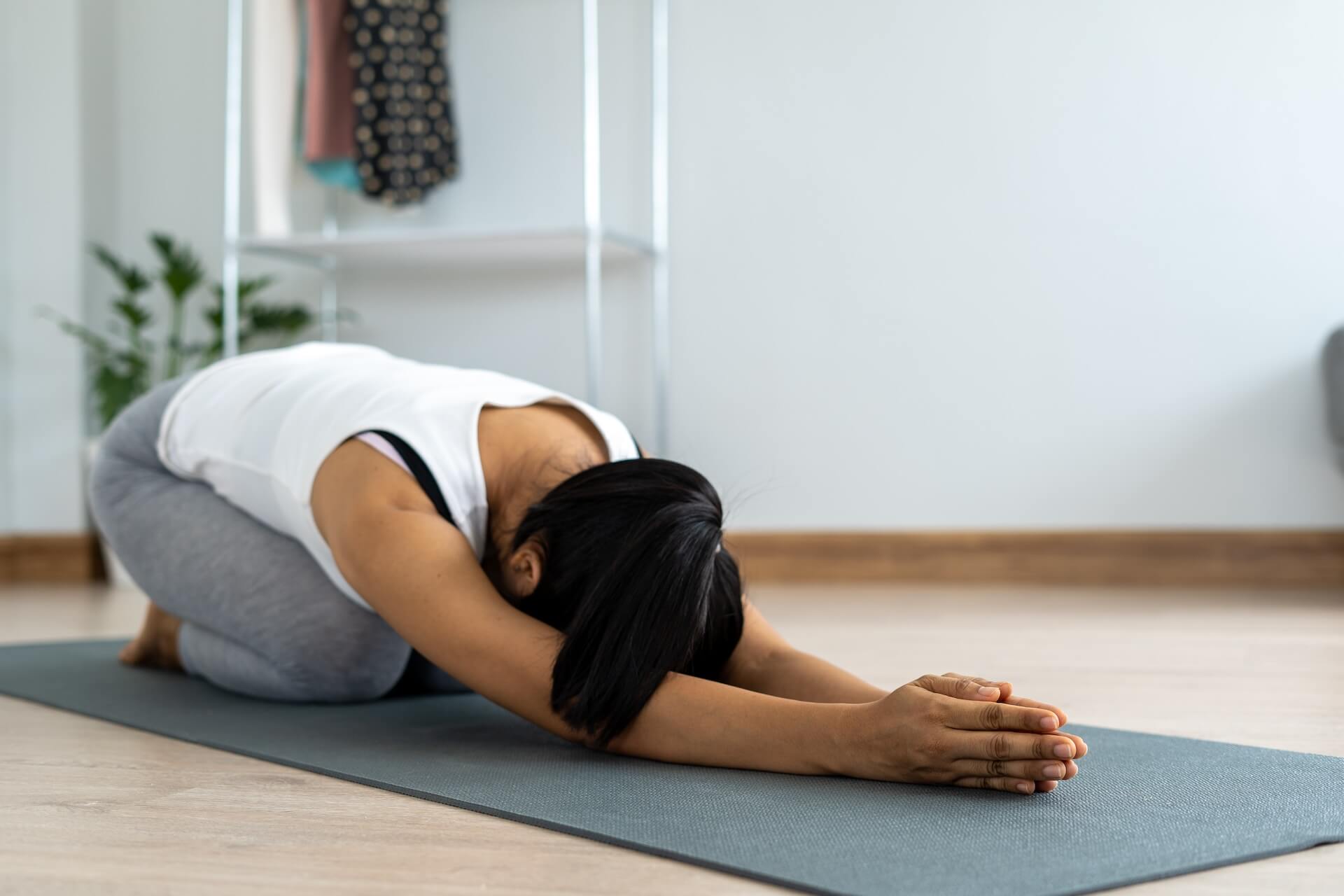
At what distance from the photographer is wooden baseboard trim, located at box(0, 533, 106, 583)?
3486mm

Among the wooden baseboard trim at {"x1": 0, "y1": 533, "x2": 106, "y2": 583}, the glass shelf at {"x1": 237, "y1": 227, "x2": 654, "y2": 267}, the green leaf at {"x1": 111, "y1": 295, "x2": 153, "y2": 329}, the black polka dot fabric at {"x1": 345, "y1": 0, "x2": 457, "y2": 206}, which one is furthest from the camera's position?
the wooden baseboard trim at {"x1": 0, "y1": 533, "x2": 106, "y2": 583}

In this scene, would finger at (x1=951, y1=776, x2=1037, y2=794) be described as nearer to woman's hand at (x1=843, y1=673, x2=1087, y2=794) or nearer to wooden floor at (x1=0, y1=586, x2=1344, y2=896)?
woman's hand at (x1=843, y1=673, x2=1087, y2=794)

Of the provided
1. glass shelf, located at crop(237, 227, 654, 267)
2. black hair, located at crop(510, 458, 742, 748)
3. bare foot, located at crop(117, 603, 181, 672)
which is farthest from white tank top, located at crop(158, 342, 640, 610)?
glass shelf, located at crop(237, 227, 654, 267)

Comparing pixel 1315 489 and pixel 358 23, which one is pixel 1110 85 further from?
pixel 358 23

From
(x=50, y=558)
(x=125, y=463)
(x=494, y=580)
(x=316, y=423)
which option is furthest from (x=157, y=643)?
(x=50, y=558)

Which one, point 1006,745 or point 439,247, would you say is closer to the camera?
point 1006,745

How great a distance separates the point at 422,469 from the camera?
50.5 inches

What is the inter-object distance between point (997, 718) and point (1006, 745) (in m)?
0.02

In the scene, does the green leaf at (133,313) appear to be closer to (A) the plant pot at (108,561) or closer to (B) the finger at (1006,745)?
(A) the plant pot at (108,561)

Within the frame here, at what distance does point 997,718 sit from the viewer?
996mm

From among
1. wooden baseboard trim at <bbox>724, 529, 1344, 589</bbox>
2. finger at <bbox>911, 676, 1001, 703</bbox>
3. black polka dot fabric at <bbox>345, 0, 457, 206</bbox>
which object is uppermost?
black polka dot fabric at <bbox>345, 0, 457, 206</bbox>

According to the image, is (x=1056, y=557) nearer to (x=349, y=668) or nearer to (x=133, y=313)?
(x=349, y=668)

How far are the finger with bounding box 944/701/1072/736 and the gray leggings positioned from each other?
0.72 metres

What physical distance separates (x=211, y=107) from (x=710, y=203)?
1351 mm
